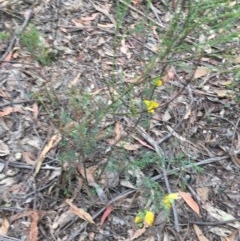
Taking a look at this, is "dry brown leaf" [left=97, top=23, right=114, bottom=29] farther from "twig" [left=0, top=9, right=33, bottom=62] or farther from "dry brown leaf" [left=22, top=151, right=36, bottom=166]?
"dry brown leaf" [left=22, top=151, right=36, bottom=166]

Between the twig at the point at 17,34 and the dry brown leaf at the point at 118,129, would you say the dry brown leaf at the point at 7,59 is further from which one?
the dry brown leaf at the point at 118,129

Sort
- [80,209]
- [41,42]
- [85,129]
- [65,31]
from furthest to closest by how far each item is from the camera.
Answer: [65,31], [41,42], [80,209], [85,129]

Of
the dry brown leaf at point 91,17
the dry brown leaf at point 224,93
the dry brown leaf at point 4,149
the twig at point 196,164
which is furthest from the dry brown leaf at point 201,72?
the dry brown leaf at point 4,149

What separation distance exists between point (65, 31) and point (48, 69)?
30 centimetres

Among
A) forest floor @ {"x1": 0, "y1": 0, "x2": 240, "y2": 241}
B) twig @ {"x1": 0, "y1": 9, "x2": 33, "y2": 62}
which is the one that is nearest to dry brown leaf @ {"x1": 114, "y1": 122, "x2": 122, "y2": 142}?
forest floor @ {"x1": 0, "y1": 0, "x2": 240, "y2": 241}

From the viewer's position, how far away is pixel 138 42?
Answer: 2699 mm

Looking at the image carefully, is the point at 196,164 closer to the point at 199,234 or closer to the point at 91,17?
the point at 199,234

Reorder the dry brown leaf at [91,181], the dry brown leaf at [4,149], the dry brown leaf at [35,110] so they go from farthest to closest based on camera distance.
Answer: the dry brown leaf at [35,110], the dry brown leaf at [4,149], the dry brown leaf at [91,181]

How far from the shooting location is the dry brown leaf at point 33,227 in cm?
195

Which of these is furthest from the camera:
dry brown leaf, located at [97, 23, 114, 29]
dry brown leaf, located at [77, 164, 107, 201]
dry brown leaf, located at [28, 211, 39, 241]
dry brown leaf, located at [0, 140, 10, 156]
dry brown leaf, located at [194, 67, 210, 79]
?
dry brown leaf, located at [97, 23, 114, 29]

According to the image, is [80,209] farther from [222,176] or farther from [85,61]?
[85,61]

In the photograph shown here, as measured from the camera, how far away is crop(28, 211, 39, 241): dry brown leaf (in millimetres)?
1945

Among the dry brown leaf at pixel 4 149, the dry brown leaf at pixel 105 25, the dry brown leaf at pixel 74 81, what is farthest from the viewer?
the dry brown leaf at pixel 105 25

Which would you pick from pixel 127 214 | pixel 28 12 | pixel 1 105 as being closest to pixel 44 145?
pixel 1 105
